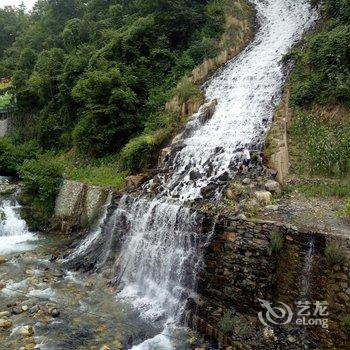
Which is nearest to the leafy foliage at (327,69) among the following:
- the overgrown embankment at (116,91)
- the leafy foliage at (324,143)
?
the leafy foliage at (324,143)

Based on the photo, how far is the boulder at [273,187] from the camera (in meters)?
9.03

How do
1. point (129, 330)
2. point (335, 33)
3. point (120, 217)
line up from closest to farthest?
point (129, 330), point (120, 217), point (335, 33)

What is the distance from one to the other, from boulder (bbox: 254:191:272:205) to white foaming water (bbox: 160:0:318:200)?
1525mm

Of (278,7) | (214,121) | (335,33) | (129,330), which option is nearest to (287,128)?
(214,121)

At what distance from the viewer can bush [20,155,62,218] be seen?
14.7 m

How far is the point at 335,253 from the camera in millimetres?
6414

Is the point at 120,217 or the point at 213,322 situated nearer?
the point at 213,322

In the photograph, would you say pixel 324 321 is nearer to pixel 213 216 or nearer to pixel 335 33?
pixel 213 216

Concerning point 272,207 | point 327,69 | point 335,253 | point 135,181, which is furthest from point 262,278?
point 327,69

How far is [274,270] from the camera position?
715 cm

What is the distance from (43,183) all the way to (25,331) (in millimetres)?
8162

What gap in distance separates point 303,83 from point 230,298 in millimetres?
7713

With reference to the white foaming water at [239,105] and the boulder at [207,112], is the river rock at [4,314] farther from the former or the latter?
the boulder at [207,112]

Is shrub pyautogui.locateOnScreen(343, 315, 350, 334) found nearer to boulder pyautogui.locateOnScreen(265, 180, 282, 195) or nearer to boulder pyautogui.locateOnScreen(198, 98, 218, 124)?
boulder pyautogui.locateOnScreen(265, 180, 282, 195)
